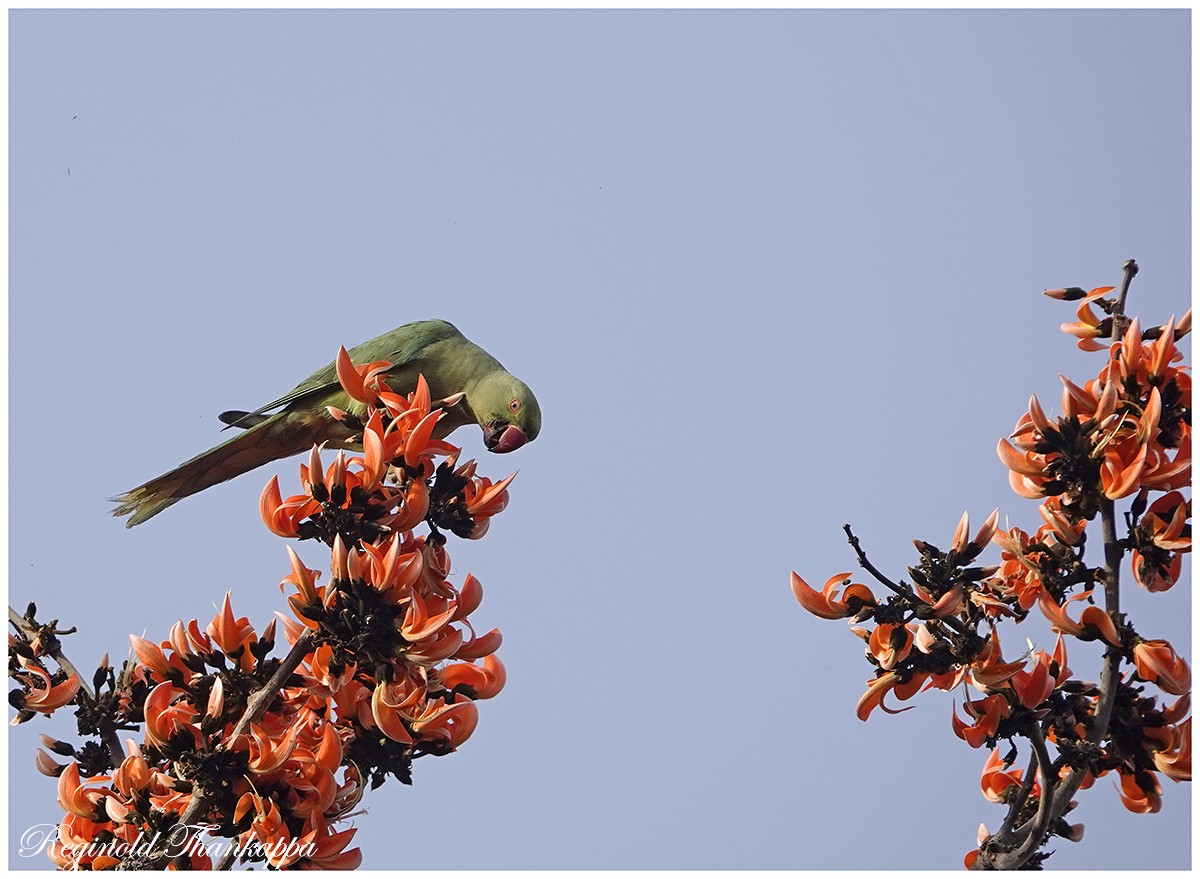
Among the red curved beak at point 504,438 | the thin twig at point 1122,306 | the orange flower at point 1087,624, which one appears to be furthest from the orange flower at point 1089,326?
the red curved beak at point 504,438

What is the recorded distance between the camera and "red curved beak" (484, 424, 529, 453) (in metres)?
6.30

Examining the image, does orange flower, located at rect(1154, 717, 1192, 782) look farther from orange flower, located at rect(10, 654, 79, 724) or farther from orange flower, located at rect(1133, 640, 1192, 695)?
orange flower, located at rect(10, 654, 79, 724)

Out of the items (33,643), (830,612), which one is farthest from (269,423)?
(830,612)

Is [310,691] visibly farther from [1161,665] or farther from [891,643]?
[1161,665]

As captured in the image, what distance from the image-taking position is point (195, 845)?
11.9 ft

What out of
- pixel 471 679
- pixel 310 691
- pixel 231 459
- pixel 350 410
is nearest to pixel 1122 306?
pixel 471 679

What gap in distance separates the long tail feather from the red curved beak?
0.81 metres

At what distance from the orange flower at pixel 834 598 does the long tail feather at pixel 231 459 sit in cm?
305

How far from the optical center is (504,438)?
631cm

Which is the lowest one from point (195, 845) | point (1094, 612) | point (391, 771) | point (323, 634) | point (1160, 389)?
point (195, 845)

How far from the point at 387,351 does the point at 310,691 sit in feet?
→ 10.3

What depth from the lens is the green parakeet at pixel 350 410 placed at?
6098 mm

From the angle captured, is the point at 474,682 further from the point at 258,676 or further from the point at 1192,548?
the point at 1192,548

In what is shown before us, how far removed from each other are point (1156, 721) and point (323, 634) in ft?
8.53
